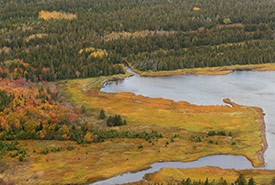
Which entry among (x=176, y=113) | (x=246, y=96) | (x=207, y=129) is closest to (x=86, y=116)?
(x=176, y=113)

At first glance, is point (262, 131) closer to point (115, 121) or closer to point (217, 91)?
point (115, 121)

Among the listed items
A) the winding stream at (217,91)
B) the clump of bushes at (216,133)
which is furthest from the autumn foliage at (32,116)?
the clump of bushes at (216,133)

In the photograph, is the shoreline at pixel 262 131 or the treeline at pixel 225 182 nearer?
the treeline at pixel 225 182

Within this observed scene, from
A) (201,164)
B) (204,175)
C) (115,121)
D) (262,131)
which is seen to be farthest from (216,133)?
(115,121)

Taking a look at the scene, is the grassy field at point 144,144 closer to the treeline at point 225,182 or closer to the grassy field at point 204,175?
the grassy field at point 204,175

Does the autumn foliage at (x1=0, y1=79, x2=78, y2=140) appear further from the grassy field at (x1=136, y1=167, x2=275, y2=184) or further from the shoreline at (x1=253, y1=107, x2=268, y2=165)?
the shoreline at (x1=253, y1=107, x2=268, y2=165)
